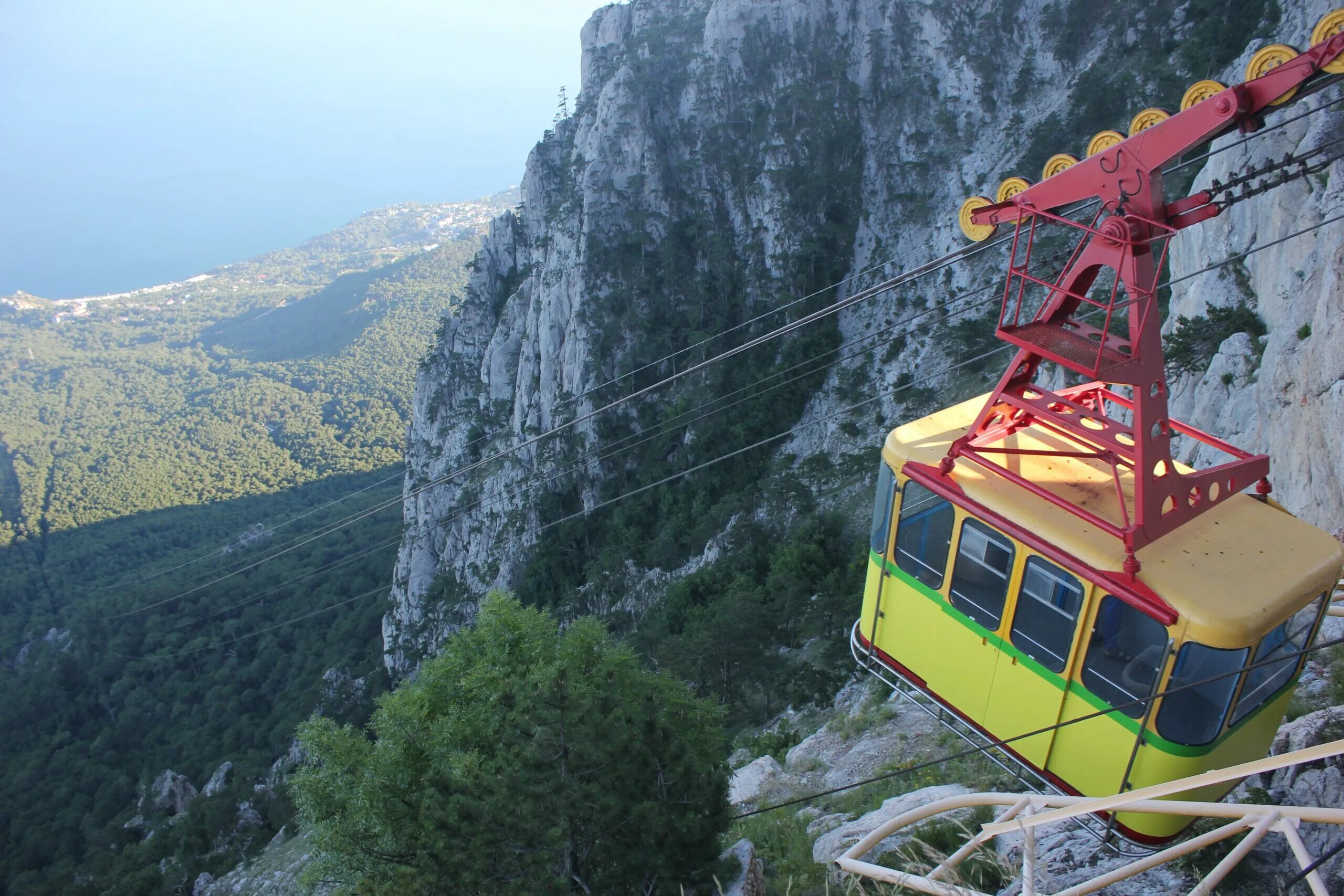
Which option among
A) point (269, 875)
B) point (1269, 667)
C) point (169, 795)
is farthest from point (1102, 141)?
point (169, 795)

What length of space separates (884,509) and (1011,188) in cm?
430

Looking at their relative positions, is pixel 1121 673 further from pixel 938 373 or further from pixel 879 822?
pixel 938 373

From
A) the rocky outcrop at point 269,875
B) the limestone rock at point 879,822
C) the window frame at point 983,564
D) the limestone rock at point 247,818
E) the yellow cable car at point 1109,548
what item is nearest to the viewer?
the yellow cable car at point 1109,548

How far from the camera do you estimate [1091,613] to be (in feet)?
21.0

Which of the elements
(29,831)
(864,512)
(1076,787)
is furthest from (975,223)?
(29,831)

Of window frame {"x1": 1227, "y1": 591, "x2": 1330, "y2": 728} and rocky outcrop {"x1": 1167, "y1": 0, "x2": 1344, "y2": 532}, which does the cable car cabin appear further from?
rocky outcrop {"x1": 1167, "y1": 0, "x2": 1344, "y2": 532}

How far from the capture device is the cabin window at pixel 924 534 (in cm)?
751

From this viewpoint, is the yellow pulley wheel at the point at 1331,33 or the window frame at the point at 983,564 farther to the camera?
the window frame at the point at 983,564

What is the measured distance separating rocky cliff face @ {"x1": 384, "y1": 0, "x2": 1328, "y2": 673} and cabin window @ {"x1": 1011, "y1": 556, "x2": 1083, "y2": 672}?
2605 cm

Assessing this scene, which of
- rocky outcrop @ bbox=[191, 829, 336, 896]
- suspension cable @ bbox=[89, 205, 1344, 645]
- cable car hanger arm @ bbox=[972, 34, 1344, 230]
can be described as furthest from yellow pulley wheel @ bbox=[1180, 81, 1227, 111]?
rocky outcrop @ bbox=[191, 829, 336, 896]

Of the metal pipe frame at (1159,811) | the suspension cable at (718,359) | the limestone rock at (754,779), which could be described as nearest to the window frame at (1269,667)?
the metal pipe frame at (1159,811)

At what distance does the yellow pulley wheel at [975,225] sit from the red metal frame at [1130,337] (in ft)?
1.48

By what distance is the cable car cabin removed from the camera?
5996mm

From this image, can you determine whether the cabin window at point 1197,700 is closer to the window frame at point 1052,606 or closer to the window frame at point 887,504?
the window frame at point 1052,606
